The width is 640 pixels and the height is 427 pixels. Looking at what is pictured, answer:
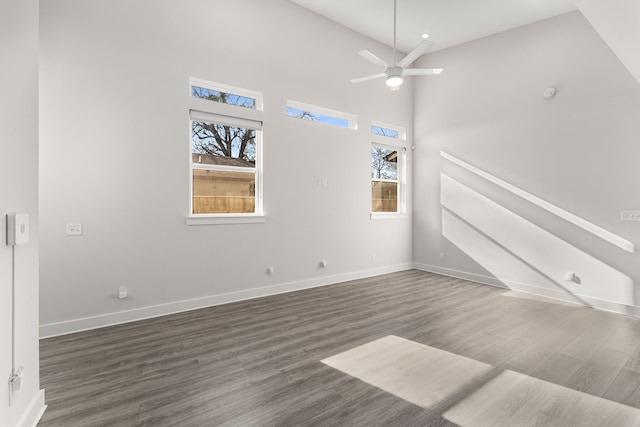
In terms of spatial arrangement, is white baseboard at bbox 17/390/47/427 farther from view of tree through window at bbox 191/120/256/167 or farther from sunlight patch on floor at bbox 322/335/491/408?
view of tree through window at bbox 191/120/256/167

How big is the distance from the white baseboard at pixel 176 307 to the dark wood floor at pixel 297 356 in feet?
0.41

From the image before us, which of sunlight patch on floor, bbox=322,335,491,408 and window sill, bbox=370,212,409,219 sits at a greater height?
window sill, bbox=370,212,409,219

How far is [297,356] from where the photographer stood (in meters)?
2.65

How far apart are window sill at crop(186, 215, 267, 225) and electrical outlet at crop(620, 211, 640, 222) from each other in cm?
459

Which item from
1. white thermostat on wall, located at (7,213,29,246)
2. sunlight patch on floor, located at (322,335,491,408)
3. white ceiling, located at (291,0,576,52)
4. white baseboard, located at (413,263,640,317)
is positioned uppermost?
white ceiling, located at (291,0,576,52)

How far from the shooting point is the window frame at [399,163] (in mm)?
5738

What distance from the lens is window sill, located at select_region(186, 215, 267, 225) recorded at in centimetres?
380

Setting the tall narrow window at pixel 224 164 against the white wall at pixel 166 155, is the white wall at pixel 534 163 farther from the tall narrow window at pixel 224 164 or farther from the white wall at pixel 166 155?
the tall narrow window at pixel 224 164

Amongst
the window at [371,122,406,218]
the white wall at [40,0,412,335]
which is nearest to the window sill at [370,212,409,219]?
the window at [371,122,406,218]

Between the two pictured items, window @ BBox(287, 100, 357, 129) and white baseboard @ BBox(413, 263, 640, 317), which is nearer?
white baseboard @ BBox(413, 263, 640, 317)

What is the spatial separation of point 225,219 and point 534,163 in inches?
179

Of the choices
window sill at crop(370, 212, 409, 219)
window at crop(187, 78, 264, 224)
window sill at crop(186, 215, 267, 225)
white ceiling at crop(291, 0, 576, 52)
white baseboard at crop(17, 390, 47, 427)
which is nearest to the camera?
white baseboard at crop(17, 390, 47, 427)

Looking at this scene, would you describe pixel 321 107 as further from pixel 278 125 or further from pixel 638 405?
pixel 638 405

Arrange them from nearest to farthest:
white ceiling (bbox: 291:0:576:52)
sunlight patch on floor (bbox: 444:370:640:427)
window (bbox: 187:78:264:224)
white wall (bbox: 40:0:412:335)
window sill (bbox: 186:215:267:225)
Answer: sunlight patch on floor (bbox: 444:370:640:427), white wall (bbox: 40:0:412:335), window sill (bbox: 186:215:267:225), window (bbox: 187:78:264:224), white ceiling (bbox: 291:0:576:52)
